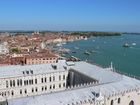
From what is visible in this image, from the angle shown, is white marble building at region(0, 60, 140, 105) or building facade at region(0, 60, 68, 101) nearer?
white marble building at region(0, 60, 140, 105)

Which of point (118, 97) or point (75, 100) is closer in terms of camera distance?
point (75, 100)

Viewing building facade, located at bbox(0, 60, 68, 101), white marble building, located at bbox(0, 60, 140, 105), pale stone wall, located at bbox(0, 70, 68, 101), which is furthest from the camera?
building facade, located at bbox(0, 60, 68, 101)

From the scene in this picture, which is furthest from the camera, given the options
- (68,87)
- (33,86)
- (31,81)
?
(68,87)

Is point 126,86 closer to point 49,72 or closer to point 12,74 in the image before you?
point 49,72

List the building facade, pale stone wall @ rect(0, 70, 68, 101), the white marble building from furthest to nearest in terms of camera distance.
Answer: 1. the building facade
2. pale stone wall @ rect(0, 70, 68, 101)
3. the white marble building

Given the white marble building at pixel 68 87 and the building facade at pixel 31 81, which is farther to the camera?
the building facade at pixel 31 81

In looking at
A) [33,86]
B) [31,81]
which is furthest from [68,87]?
[31,81]

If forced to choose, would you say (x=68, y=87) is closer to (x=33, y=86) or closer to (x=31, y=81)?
(x=33, y=86)

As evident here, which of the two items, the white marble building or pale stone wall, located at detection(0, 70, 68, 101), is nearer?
the white marble building

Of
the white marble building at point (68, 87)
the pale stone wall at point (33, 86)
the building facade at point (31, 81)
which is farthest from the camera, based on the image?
the building facade at point (31, 81)

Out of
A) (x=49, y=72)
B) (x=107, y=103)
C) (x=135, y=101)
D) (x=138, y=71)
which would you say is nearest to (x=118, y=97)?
(x=107, y=103)

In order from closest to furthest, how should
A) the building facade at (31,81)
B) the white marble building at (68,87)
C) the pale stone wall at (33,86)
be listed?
the white marble building at (68,87) < the pale stone wall at (33,86) < the building facade at (31,81)
